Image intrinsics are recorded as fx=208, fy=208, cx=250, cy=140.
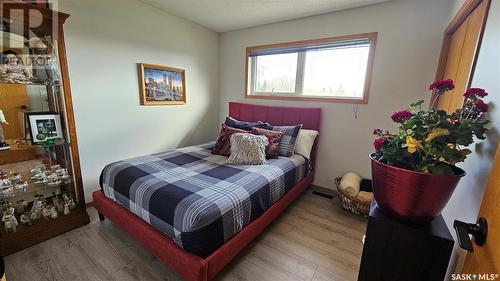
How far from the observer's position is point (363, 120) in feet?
8.54

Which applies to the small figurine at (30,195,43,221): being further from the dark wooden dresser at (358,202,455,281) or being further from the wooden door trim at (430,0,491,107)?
the wooden door trim at (430,0,491,107)

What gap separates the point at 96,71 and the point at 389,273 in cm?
300

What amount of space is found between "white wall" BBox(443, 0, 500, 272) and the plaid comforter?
1206 millimetres

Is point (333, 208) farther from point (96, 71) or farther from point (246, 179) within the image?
point (96, 71)

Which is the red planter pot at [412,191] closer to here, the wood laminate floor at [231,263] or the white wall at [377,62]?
the wood laminate floor at [231,263]

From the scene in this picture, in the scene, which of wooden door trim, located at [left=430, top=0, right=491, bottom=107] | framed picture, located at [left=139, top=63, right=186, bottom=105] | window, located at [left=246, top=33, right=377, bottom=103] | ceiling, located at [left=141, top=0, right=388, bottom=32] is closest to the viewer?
wooden door trim, located at [left=430, top=0, right=491, bottom=107]

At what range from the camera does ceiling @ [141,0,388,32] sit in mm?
2435

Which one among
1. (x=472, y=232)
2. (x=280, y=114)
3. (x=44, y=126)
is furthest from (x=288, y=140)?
(x=44, y=126)

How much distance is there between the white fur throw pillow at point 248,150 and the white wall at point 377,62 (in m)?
1.07

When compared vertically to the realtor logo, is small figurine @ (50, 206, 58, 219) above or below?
below

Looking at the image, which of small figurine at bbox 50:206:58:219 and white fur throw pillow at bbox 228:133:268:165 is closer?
small figurine at bbox 50:206:58:219

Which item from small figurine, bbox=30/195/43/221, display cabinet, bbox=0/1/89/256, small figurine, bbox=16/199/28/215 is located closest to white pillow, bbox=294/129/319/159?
display cabinet, bbox=0/1/89/256

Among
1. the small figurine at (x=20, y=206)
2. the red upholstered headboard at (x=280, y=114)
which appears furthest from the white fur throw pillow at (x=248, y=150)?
the small figurine at (x=20, y=206)

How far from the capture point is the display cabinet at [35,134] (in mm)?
1678
